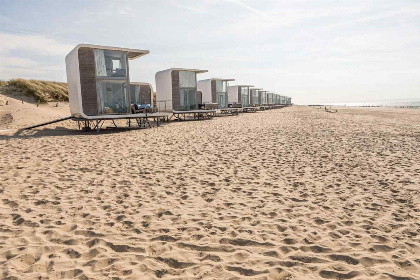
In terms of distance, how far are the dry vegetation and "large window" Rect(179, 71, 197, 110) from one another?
15174mm

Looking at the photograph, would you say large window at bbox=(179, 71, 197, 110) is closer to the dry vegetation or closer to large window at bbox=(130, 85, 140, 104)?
large window at bbox=(130, 85, 140, 104)

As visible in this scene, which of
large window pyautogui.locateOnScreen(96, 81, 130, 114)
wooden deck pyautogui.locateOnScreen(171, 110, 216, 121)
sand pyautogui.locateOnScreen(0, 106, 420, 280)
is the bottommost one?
sand pyautogui.locateOnScreen(0, 106, 420, 280)

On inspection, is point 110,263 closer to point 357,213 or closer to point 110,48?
point 357,213

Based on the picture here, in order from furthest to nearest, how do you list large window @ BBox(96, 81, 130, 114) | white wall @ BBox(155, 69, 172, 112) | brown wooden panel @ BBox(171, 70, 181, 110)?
white wall @ BBox(155, 69, 172, 112) → brown wooden panel @ BBox(171, 70, 181, 110) → large window @ BBox(96, 81, 130, 114)

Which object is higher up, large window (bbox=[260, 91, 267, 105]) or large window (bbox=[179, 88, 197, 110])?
large window (bbox=[260, 91, 267, 105])

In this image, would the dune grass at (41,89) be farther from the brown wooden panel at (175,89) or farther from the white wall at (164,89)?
the brown wooden panel at (175,89)

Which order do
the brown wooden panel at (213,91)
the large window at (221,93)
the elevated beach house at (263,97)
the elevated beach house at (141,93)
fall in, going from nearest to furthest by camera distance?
the elevated beach house at (141,93)
the brown wooden panel at (213,91)
the large window at (221,93)
the elevated beach house at (263,97)

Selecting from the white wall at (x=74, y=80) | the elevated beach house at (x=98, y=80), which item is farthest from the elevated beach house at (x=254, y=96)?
the white wall at (x=74, y=80)

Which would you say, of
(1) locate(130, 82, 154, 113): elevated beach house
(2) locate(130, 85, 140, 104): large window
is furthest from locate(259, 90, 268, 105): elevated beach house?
(2) locate(130, 85, 140, 104): large window

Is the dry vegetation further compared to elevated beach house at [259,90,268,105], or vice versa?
elevated beach house at [259,90,268,105]

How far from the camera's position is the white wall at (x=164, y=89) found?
75.5 ft

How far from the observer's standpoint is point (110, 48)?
15.2 meters

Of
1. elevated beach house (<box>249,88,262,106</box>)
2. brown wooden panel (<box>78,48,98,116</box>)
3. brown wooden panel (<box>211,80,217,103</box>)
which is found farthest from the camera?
elevated beach house (<box>249,88,262,106</box>)

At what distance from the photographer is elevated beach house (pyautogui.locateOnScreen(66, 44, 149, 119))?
14797 millimetres
